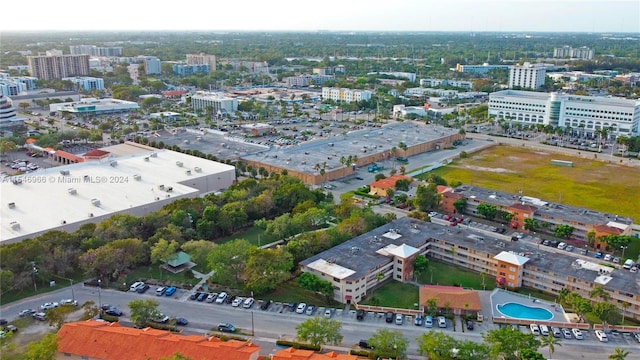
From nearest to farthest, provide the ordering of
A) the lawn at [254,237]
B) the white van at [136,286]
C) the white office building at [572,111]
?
1. the white van at [136,286]
2. the lawn at [254,237]
3. the white office building at [572,111]

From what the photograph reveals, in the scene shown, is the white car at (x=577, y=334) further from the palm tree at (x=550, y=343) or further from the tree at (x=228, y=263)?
the tree at (x=228, y=263)

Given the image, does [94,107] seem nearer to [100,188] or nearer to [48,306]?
[100,188]

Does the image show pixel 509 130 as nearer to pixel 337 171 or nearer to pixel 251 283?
pixel 337 171

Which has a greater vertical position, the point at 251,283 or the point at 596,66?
the point at 596,66

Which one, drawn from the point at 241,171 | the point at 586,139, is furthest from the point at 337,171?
the point at 586,139

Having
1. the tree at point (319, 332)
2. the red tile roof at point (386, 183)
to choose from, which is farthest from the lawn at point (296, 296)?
the red tile roof at point (386, 183)

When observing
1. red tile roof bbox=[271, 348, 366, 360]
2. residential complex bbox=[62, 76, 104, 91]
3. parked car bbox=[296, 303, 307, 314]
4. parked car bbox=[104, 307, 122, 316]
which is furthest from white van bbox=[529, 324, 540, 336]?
residential complex bbox=[62, 76, 104, 91]

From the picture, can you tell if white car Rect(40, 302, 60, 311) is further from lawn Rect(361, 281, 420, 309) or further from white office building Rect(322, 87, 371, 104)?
white office building Rect(322, 87, 371, 104)
